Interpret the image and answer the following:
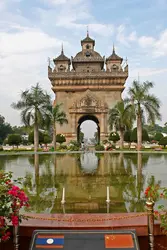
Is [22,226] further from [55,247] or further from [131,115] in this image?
[131,115]

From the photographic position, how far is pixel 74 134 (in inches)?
1842

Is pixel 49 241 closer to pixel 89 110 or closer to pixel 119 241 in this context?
pixel 119 241

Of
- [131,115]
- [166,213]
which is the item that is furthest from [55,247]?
[131,115]

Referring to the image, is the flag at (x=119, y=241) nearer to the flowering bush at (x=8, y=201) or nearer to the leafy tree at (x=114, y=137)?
the flowering bush at (x=8, y=201)

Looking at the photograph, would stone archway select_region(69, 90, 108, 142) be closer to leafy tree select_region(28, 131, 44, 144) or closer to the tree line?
leafy tree select_region(28, 131, 44, 144)

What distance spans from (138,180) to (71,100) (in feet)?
124

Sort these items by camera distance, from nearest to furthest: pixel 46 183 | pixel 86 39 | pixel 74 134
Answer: pixel 46 183, pixel 74 134, pixel 86 39

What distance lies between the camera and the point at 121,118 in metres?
35.1

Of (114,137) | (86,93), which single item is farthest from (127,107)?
(86,93)

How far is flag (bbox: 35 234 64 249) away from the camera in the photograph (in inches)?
167

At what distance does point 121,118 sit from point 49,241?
31.4 m

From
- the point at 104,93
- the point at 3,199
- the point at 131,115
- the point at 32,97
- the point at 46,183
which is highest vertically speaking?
the point at 104,93

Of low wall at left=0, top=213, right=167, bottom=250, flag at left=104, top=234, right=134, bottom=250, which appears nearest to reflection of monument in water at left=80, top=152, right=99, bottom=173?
low wall at left=0, top=213, right=167, bottom=250

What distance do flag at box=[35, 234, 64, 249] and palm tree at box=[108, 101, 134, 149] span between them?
28.0m
